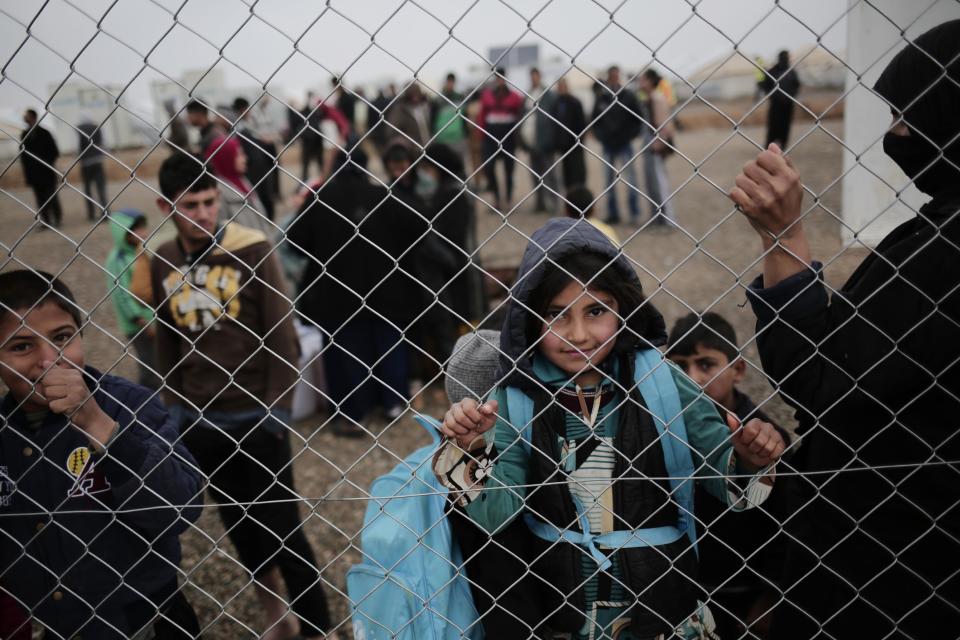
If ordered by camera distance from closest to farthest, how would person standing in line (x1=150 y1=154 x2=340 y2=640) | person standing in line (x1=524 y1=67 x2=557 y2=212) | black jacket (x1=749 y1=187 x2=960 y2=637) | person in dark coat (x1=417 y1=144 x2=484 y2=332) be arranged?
black jacket (x1=749 y1=187 x2=960 y2=637) < person standing in line (x1=150 y1=154 x2=340 y2=640) < person in dark coat (x1=417 y1=144 x2=484 y2=332) < person standing in line (x1=524 y1=67 x2=557 y2=212)

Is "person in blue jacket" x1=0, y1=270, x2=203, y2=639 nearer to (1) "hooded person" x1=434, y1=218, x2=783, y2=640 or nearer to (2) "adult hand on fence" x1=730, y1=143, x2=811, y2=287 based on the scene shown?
(1) "hooded person" x1=434, y1=218, x2=783, y2=640

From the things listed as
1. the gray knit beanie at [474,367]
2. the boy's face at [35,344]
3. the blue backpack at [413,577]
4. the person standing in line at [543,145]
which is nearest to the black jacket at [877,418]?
the gray knit beanie at [474,367]

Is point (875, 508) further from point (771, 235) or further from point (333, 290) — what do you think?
point (333, 290)

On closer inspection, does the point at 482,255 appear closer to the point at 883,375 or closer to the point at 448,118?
the point at 448,118

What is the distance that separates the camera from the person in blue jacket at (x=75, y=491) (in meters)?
1.95

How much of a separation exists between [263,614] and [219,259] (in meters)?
1.65

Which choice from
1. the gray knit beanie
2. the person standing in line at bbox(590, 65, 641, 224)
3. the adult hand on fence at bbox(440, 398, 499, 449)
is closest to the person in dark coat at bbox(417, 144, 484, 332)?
the gray knit beanie

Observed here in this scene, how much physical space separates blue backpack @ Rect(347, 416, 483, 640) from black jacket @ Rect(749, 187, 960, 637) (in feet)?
2.76

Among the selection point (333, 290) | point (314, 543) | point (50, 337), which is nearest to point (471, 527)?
point (50, 337)

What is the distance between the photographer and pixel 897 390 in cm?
147

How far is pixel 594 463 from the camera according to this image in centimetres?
183

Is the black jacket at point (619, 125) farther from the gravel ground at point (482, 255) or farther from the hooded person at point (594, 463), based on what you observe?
the hooded person at point (594, 463)

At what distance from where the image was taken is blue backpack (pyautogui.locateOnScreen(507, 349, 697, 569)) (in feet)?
5.82

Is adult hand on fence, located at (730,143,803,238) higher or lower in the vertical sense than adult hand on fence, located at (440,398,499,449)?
higher
